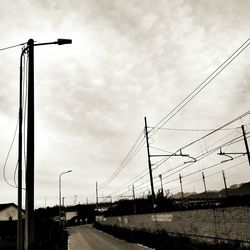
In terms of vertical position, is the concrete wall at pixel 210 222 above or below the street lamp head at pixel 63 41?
below

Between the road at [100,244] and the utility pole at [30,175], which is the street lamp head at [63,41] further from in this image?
the road at [100,244]

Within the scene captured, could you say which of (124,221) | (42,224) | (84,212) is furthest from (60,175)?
(84,212)

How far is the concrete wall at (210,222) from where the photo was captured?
14773mm

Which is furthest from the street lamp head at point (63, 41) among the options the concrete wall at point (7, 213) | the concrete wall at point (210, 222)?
the concrete wall at point (7, 213)

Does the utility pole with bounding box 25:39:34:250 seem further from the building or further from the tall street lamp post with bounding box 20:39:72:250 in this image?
the building

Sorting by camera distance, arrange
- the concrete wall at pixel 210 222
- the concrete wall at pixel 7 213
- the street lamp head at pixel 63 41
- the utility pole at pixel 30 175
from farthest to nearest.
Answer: the concrete wall at pixel 7 213 < the concrete wall at pixel 210 222 < the street lamp head at pixel 63 41 < the utility pole at pixel 30 175

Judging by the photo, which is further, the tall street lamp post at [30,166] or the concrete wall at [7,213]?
the concrete wall at [7,213]

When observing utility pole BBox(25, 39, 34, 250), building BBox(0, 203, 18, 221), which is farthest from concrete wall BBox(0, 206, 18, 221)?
utility pole BBox(25, 39, 34, 250)

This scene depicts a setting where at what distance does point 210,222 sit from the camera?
17766mm

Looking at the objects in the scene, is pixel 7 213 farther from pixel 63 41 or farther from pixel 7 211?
pixel 63 41

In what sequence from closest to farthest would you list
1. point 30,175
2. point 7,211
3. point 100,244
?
point 30,175 < point 100,244 < point 7,211

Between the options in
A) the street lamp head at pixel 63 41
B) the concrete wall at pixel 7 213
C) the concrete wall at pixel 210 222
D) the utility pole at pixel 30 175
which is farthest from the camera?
the concrete wall at pixel 7 213

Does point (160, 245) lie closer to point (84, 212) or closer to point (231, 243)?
point (231, 243)

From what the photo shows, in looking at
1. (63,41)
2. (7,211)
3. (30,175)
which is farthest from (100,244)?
(7,211)
